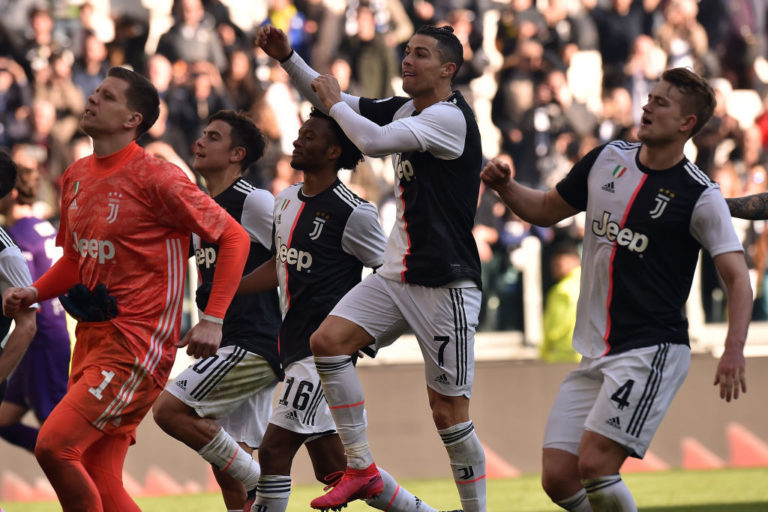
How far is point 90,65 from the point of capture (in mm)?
12750

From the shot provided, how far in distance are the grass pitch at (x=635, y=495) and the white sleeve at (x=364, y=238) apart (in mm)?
3012

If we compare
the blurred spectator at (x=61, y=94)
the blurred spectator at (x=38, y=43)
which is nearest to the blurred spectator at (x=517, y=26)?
the blurred spectator at (x=61, y=94)

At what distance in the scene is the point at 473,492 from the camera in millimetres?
6297

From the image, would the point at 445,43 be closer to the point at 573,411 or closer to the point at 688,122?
the point at 688,122

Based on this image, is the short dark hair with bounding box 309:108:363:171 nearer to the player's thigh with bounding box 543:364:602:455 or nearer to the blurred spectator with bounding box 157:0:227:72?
the player's thigh with bounding box 543:364:602:455

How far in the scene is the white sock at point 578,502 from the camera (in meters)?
5.54

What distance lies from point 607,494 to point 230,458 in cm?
223

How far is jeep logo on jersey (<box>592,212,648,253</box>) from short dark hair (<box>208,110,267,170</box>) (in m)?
2.47

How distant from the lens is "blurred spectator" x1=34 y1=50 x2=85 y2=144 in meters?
12.3

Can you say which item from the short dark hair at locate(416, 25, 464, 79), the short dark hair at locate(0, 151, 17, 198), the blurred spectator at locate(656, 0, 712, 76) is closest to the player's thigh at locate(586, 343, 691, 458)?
the short dark hair at locate(416, 25, 464, 79)

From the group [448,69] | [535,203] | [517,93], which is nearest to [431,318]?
[535,203]

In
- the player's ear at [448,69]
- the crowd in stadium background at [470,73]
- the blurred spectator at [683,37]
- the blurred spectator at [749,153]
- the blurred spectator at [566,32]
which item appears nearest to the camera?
the player's ear at [448,69]

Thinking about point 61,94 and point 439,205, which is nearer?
point 439,205

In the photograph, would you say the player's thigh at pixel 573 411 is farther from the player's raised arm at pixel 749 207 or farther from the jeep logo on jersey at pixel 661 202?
the player's raised arm at pixel 749 207
